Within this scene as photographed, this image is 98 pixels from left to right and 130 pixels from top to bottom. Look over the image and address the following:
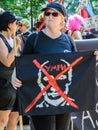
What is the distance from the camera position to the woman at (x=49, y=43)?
13.4ft

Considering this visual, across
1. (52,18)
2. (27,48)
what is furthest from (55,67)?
(52,18)

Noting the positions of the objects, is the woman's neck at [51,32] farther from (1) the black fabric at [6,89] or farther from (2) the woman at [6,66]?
(1) the black fabric at [6,89]

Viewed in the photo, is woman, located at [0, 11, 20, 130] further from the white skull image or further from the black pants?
the black pants

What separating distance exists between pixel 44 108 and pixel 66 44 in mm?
655

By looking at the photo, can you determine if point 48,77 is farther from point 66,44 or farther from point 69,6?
point 69,6

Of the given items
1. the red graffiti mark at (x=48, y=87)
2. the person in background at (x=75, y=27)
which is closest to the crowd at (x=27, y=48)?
the red graffiti mark at (x=48, y=87)

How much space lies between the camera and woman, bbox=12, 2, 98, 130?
4074mm

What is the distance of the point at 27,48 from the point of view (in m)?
4.12

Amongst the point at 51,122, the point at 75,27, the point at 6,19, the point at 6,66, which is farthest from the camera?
the point at 75,27

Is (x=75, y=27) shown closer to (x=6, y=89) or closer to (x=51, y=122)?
(x=6, y=89)

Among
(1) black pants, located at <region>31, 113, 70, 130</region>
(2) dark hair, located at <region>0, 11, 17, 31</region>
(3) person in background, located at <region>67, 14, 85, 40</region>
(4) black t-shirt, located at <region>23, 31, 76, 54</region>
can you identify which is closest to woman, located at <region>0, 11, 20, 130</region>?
(2) dark hair, located at <region>0, 11, 17, 31</region>

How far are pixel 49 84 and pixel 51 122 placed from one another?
1.15 ft

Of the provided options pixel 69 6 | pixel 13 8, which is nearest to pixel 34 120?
pixel 69 6

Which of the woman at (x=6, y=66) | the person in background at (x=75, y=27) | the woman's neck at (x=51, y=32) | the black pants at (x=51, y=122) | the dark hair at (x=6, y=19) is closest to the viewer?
the black pants at (x=51, y=122)
